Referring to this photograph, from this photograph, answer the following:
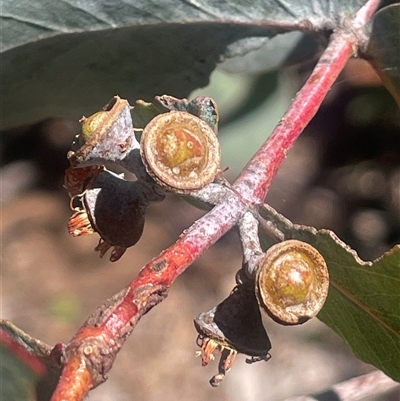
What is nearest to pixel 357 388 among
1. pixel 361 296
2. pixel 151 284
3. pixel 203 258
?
pixel 361 296

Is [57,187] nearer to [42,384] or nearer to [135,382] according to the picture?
[135,382]

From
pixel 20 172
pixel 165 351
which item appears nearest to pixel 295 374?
pixel 165 351

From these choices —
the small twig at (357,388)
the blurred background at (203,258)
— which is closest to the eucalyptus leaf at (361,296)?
the small twig at (357,388)

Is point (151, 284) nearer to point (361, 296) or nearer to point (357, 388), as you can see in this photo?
point (361, 296)

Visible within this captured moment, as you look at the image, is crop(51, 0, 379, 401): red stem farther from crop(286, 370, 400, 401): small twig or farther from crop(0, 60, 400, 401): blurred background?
crop(0, 60, 400, 401): blurred background

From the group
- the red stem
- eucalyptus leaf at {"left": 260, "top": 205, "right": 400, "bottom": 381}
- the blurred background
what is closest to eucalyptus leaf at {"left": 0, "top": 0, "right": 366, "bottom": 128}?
the red stem
